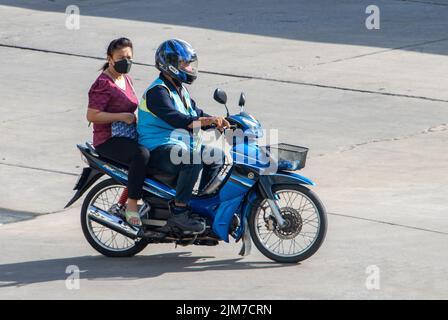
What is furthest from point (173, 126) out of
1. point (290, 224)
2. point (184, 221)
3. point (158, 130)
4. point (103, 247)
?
point (103, 247)

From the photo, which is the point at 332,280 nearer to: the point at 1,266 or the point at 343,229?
the point at 343,229

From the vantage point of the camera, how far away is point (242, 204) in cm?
930

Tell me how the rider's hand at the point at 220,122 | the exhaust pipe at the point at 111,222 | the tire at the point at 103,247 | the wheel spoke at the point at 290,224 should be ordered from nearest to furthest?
the rider's hand at the point at 220,122 < the wheel spoke at the point at 290,224 < the exhaust pipe at the point at 111,222 < the tire at the point at 103,247

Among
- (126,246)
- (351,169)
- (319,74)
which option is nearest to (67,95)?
(319,74)

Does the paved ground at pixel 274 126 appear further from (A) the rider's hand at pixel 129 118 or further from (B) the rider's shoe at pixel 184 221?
(A) the rider's hand at pixel 129 118

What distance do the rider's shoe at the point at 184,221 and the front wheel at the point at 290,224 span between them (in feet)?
1.34

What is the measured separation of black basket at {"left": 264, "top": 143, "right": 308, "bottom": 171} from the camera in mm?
9086

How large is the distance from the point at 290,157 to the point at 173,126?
0.93 m

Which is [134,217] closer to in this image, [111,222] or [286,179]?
[111,222]

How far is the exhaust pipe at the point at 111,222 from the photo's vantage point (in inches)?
373

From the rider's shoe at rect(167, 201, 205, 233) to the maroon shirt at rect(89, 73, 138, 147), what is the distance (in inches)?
32.7

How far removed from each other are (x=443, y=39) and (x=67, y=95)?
6.36 meters

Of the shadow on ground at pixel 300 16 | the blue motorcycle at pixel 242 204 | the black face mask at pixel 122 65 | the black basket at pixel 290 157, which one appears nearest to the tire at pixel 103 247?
the blue motorcycle at pixel 242 204

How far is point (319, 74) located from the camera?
54.3 ft
